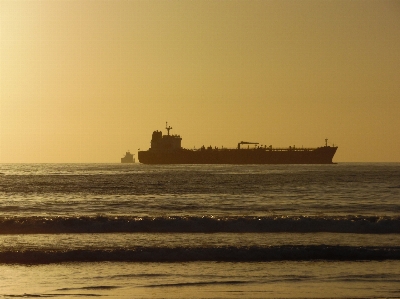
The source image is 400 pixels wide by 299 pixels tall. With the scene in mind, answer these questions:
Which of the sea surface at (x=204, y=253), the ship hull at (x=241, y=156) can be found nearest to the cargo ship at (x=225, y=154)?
the ship hull at (x=241, y=156)

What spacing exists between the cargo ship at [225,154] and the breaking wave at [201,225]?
124412mm

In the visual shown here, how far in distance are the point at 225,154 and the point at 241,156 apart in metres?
3.72

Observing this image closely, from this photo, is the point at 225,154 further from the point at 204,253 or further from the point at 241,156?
the point at 204,253

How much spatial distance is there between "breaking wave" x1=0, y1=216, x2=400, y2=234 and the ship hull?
12428 centimetres

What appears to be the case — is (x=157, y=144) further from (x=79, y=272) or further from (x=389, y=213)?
(x=79, y=272)

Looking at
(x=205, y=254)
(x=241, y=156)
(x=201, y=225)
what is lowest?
(x=205, y=254)

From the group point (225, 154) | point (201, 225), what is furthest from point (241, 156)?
point (201, 225)

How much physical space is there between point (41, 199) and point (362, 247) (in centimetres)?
2586

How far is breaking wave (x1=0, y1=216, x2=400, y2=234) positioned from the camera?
24938 millimetres

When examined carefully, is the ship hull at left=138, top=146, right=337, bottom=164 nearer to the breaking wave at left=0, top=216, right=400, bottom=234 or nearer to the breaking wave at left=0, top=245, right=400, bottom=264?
the breaking wave at left=0, top=216, right=400, bottom=234

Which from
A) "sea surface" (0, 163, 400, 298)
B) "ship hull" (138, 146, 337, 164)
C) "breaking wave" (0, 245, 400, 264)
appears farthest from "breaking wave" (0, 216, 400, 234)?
"ship hull" (138, 146, 337, 164)

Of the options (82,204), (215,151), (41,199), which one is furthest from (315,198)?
(215,151)

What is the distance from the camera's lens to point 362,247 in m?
20.0

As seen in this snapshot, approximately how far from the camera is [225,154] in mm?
155125
